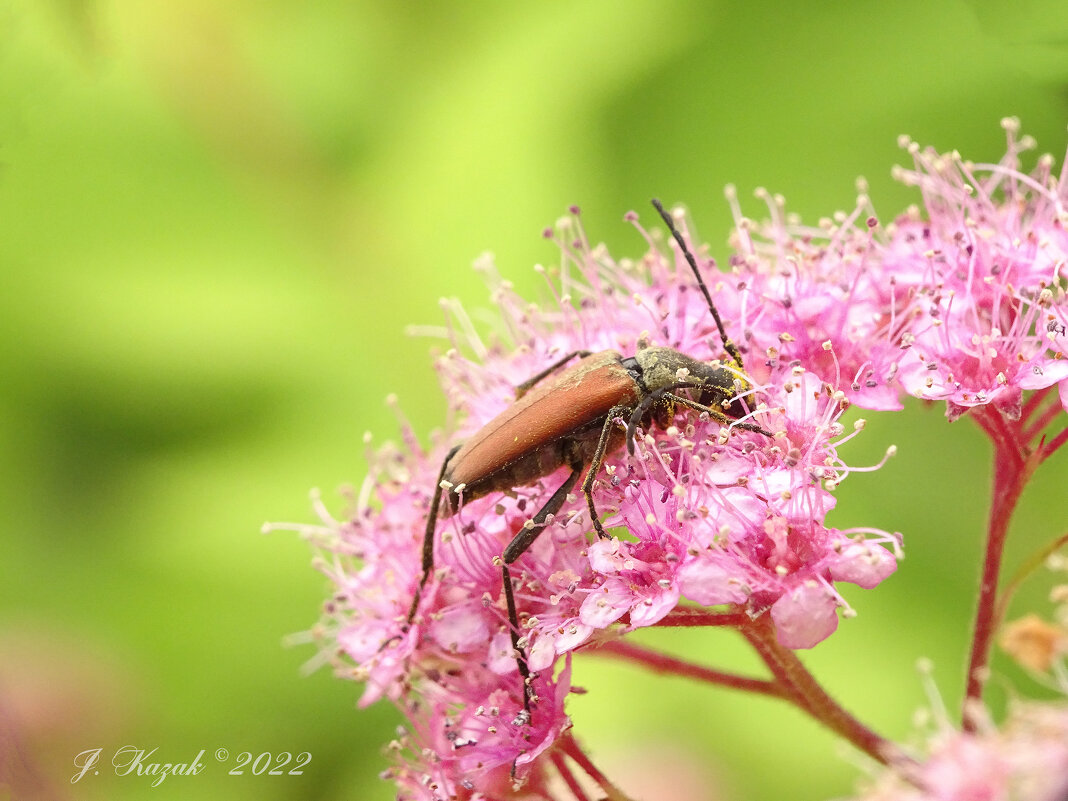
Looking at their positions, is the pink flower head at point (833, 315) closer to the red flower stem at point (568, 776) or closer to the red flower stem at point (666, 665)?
the red flower stem at point (666, 665)

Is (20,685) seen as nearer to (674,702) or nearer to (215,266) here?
(215,266)

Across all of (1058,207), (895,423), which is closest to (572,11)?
(895,423)

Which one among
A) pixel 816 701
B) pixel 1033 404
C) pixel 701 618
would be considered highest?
Result: pixel 701 618

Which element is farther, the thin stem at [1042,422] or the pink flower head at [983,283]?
the thin stem at [1042,422]

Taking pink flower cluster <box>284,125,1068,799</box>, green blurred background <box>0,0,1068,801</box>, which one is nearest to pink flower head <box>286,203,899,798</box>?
pink flower cluster <box>284,125,1068,799</box>

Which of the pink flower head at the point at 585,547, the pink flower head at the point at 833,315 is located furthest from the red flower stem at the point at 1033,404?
the pink flower head at the point at 585,547

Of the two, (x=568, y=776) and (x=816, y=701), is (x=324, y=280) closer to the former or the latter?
(x=568, y=776)

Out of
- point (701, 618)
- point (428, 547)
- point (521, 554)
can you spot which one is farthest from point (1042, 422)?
point (428, 547)
